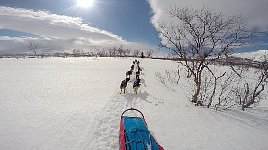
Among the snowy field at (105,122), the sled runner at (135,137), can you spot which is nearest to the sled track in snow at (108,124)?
the snowy field at (105,122)

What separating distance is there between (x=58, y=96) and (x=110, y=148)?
22.4 feet

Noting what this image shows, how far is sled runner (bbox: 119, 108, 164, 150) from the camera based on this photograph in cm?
537

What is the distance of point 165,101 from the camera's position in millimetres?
12266

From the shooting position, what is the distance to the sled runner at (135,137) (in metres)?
5.37

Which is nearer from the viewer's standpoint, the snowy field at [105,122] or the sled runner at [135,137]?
the sled runner at [135,137]

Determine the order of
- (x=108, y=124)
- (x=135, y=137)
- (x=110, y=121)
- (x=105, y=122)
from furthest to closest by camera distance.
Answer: (x=110, y=121)
(x=105, y=122)
(x=108, y=124)
(x=135, y=137)

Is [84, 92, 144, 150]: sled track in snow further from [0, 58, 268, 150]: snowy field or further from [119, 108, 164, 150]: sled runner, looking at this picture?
[119, 108, 164, 150]: sled runner

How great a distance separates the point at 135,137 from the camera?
5.86m

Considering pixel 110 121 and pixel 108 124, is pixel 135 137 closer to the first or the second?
pixel 108 124

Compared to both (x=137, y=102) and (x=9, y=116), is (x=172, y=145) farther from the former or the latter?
(x=9, y=116)

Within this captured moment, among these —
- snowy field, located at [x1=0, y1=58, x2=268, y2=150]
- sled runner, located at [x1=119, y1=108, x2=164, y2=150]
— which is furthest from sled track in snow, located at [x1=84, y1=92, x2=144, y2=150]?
sled runner, located at [x1=119, y1=108, x2=164, y2=150]

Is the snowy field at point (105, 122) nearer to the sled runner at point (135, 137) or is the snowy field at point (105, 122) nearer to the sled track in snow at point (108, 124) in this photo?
the sled track in snow at point (108, 124)

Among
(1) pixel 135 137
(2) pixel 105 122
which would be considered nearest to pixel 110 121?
(2) pixel 105 122

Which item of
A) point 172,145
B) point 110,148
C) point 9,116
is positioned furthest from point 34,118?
point 172,145
